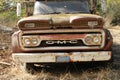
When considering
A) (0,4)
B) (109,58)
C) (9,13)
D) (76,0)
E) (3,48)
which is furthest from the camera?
(9,13)

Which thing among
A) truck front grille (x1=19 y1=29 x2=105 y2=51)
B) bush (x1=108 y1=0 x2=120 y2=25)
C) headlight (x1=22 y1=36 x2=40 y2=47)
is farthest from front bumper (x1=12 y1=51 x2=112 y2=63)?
bush (x1=108 y1=0 x2=120 y2=25)

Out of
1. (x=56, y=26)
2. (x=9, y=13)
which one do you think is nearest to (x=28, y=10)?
(x=56, y=26)

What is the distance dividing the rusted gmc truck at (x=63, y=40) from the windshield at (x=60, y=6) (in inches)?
Answer: 55.7

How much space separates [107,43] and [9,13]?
1452 cm

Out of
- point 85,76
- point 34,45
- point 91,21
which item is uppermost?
point 91,21

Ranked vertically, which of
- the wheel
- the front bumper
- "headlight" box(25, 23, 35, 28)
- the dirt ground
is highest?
"headlight" box(25, 23, 35, 28)

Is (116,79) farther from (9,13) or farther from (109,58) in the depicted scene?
(9,13)

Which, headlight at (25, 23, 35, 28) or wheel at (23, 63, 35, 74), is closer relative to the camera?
headlight at (25, 23, 35, 28)

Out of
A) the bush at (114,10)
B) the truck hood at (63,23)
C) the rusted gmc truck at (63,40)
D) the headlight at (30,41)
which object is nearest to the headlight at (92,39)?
the rusted gmc truck at (63,40)

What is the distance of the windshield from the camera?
9367mm

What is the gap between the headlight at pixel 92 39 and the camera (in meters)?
7.82

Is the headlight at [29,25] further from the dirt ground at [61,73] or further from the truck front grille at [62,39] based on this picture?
the dirt ground at [61,73]

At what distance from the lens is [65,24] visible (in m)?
7.92

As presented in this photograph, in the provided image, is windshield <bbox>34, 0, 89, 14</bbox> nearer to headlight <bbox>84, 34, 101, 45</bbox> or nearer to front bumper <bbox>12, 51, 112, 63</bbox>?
headlight <bbox>84, 34, 101, 45</bbox>
